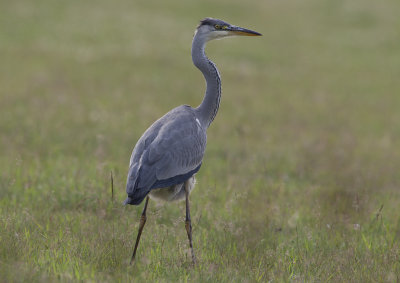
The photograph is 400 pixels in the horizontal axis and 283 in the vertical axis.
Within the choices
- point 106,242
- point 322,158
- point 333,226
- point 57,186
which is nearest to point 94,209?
point 57,186

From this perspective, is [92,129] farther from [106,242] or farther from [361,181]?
[106,242]

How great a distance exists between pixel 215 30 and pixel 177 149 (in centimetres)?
144

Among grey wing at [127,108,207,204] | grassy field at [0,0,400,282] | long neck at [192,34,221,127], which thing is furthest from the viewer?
long neck at [192,34,221,127]

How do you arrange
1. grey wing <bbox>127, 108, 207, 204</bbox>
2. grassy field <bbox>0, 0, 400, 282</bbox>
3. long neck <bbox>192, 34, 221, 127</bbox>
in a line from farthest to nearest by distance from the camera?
long neck <bbox>192, 34, 221, 127</bbox> < grassy field <bbox>0, 0, 400, 282</bbox> < grey wing <bbox>127, 108, 207, 204</bbox>

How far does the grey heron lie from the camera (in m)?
4.78

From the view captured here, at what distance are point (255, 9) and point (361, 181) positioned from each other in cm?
2366

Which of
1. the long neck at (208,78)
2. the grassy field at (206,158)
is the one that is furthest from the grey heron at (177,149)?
the grassy field at (206,158)

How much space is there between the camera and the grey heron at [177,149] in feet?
15.7

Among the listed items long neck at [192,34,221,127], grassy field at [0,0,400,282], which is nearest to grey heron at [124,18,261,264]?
long neck at [192,34,221,127]

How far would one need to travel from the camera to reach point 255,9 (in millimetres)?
30422

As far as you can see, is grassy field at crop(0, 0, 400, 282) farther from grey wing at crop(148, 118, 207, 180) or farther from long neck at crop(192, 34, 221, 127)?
long neck at crop(192, 34, 221, 127)

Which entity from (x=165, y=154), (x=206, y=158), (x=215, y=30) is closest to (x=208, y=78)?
(x=215, y=30)

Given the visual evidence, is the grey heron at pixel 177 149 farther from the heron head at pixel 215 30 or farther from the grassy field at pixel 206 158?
the grassy field at pixel 206 158

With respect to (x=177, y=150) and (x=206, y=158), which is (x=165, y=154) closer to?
(x=177, y=150)
